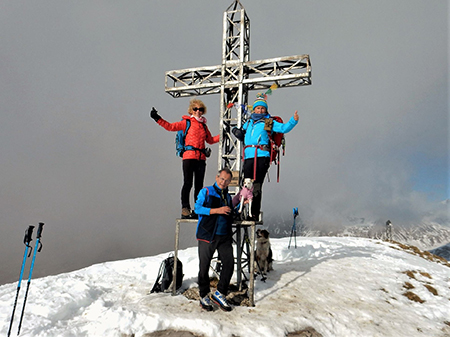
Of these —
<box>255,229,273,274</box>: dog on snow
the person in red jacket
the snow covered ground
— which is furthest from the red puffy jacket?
<box>255,229,273,274</box>: dog on snow

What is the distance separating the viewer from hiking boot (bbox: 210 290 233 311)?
4.88 metres

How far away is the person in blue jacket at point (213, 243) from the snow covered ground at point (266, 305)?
29cm

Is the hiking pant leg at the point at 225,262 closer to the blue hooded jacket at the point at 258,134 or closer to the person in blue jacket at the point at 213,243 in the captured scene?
Answer: the person in blue jacket at the point at 213,243

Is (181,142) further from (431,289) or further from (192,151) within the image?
(431,289)

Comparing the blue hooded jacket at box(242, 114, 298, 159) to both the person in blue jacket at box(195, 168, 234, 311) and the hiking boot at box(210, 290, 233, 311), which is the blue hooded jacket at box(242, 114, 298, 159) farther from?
the hiking boot at box(210, 290, 233, 311)

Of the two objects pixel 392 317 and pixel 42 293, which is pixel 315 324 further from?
pixel 42 293

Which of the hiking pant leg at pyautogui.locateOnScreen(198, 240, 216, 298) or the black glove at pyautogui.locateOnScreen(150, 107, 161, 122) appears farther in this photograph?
the black glove at pyautogui.locateOnScreen(150, 107, 161, 122)

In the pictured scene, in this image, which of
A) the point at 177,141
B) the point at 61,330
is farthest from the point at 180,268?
the point at 177,141

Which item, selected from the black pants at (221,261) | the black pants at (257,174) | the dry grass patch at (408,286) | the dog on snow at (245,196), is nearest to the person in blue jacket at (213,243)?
the black pants at (221,261)

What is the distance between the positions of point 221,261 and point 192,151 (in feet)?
8.81

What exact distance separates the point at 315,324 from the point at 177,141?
16.1 ft

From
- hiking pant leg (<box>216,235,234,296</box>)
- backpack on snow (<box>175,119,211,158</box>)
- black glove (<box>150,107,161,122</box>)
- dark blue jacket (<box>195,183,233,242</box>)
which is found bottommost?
hiking pant leg (<box>216,235,234,296</box>)

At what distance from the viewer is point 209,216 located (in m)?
5.14

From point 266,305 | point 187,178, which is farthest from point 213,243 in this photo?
point 187,178
